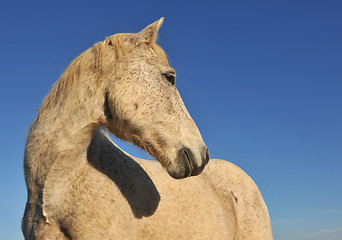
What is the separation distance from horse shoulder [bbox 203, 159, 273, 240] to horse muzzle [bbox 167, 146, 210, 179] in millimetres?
2129

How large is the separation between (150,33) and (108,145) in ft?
4.70

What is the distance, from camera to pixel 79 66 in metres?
4.11

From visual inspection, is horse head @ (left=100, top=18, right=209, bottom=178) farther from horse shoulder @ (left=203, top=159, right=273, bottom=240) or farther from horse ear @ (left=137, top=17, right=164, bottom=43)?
horse shoulder @ (left=203, top=159, right=273, bottom=240)

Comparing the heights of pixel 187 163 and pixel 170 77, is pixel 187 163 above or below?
below

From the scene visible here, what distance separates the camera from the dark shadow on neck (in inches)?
167

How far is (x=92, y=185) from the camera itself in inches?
156

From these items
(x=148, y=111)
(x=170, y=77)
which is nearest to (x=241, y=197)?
(x=170, y=77)

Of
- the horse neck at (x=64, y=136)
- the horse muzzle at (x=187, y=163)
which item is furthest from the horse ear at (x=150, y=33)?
the horse muzzle at (x=187, y=163)

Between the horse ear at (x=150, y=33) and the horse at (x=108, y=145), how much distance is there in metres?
0.01

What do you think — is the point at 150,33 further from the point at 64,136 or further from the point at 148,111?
the point at 64,136

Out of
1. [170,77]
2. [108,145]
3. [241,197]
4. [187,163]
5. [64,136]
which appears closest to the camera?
[187,163]

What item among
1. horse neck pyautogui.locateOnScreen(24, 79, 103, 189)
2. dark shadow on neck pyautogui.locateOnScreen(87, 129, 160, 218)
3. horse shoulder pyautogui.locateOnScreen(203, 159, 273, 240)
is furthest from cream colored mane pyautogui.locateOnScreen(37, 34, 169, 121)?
horse shoulder pyautogui.locateOnScreen(203, 159, 273, 240)

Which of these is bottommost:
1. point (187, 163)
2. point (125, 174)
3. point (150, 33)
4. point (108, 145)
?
point (187, 163)

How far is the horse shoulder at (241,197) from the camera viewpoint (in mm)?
5881
